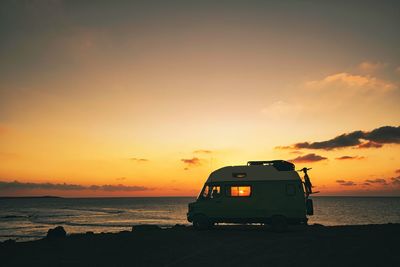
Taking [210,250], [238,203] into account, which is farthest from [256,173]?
[210,250]

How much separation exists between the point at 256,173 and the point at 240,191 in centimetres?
138

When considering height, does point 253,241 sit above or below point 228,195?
below

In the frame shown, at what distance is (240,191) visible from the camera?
64.9 feet

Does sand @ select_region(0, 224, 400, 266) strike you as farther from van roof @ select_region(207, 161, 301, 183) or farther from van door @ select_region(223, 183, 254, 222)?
van roof @ select_region(207, 161, 301, 183)

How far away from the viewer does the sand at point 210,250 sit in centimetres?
1120

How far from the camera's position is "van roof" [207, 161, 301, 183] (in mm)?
19500

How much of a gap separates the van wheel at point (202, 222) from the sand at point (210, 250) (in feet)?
7.02

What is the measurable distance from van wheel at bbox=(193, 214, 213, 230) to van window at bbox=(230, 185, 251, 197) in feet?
6.84

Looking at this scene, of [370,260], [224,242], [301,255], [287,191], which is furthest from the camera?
[287,191]

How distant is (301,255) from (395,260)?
2.96 metres

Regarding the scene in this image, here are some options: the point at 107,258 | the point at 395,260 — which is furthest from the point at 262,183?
the point at 107,258

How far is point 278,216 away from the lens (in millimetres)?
19156


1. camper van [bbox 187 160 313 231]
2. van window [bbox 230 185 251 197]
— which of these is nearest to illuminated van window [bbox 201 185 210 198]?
camper van [bbox 187 160 313 231]

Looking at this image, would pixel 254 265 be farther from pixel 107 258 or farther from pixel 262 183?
pixel 262 183
